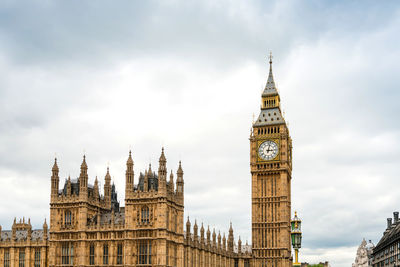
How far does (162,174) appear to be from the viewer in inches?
4092

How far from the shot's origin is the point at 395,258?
12838 cm

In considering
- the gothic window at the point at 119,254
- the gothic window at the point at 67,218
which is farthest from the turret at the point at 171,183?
the gothic window at the point at 67,218

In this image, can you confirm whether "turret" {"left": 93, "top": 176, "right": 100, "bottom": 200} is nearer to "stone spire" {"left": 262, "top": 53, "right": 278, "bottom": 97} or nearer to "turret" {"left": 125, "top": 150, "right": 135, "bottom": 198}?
"turret" {"left": 125, "top": 150, "right": 135, "bottom": 198}

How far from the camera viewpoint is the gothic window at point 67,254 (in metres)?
108

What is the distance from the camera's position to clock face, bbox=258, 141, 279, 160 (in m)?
147

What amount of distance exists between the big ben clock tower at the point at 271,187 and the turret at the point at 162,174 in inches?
1820

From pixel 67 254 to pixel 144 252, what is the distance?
1584 centimetres

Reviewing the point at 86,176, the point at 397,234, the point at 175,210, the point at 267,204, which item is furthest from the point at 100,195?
the point at 397,234

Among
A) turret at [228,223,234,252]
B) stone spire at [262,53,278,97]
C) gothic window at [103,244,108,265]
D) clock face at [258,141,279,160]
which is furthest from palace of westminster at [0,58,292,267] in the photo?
stone spire at [262,53,278,97]

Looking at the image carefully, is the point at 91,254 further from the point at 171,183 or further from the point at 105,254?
the point at 171,183

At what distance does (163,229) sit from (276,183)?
164 ft

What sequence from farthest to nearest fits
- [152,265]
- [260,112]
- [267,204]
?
[260,112]
[267,204]
[152,265]

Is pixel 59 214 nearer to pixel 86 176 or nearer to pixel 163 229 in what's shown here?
pixel 86 176

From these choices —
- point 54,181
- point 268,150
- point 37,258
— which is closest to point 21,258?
point 37,258
